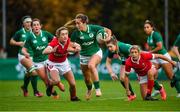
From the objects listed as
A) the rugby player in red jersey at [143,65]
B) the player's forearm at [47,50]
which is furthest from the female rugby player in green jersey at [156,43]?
the player's forearm at [47,50]

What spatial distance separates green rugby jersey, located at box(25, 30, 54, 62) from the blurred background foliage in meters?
30.4

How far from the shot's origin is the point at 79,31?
78.6 feet

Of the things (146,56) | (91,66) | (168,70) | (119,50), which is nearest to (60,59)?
(91,66)

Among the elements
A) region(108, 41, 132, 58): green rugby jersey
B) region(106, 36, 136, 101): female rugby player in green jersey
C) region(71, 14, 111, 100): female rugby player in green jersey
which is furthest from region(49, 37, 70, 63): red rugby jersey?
region(108, 41, 132, 58): green rugby jersey

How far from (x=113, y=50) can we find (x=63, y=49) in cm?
133

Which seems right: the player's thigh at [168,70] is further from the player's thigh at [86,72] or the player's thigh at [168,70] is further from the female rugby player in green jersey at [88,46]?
the player's thigh at [86,72]

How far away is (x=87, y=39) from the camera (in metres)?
24.0

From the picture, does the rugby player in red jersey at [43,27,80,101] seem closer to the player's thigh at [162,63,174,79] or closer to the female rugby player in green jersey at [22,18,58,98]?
the female rugby player in green jersey at [22,18,58,98]

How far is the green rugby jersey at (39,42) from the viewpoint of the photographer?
25438mm

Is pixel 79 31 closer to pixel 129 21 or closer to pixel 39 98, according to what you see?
pixel 39 98

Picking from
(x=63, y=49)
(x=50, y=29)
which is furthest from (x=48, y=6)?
(x=63, y=49)

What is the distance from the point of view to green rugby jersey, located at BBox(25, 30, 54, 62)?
2544 centimetres

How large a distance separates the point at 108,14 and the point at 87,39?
1540 inches

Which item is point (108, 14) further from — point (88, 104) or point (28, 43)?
point (88, 104)
